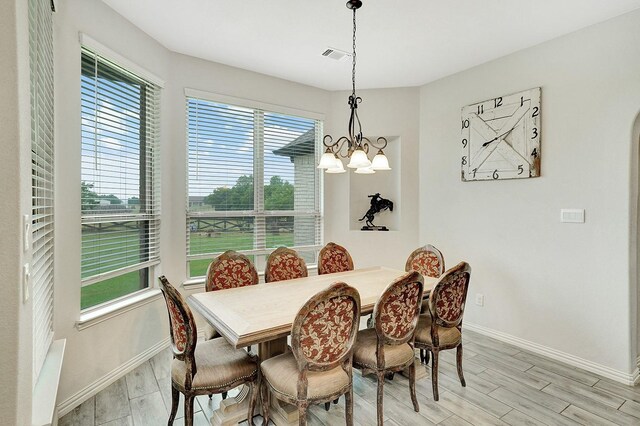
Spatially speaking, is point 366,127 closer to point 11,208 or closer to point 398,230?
point 398,230

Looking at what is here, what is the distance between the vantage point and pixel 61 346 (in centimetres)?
212

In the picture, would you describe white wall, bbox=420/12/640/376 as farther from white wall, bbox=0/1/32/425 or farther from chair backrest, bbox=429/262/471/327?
white wall, bbox=0/1/32/425

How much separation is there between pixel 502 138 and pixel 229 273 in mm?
3110

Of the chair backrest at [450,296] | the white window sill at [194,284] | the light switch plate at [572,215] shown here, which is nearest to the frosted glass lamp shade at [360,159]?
the chair backrest at [450,296]

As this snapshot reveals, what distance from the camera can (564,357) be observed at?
3049mm

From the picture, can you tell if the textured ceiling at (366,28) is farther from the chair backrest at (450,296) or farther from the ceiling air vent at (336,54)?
the chair backrest at (450,296)

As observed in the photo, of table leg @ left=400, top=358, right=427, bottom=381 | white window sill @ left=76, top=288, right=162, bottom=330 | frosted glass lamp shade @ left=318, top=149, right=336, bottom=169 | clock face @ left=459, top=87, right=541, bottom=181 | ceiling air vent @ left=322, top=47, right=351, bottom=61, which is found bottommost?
table leg @ left=400, top=358, right=427, bottom=381

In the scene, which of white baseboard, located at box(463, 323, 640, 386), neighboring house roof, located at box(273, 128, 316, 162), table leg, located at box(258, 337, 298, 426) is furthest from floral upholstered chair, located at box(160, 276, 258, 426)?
white baseboard, located at box(463, 323, 640, 386)

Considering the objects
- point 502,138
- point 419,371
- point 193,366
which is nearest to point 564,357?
point 419,371

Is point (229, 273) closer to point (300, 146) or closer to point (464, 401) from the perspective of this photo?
point (464, 401)

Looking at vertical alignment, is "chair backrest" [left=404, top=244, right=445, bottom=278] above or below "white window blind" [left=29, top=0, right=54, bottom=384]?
below

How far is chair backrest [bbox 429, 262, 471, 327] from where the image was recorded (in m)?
2.33

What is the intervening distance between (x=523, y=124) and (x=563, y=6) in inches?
41.3

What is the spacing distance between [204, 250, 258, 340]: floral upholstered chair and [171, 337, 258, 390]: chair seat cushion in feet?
1.89
